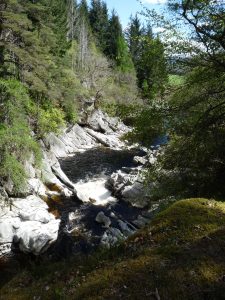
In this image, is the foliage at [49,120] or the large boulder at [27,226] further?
the foliage at [49,120]

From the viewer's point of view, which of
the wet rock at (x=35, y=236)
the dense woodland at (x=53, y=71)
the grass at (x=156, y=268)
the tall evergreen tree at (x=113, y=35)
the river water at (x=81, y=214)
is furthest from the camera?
the tall evergreen tree at (x=113, y=35)

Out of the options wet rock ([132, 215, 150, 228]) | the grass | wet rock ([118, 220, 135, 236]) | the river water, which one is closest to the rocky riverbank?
the river water

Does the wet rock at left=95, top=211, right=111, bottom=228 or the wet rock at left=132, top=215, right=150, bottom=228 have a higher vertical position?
the wet rock at left=132, top=215, right=150, bottom=228

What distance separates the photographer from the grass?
4.77 metres

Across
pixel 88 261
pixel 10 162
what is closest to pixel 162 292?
pixel 88 261

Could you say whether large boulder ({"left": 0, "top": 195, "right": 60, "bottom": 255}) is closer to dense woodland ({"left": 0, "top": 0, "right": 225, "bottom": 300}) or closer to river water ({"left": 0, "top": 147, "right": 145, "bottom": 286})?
river water ({"left": 0, "top": 147, "right": 145, "bottom": 286})

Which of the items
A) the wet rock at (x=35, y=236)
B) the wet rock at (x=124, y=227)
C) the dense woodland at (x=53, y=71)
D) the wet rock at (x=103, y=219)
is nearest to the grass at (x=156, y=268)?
the dense woodland at (x=53, y=71)

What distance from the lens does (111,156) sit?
106ft

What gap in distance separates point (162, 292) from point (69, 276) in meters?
2.05

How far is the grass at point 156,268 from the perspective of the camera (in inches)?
188

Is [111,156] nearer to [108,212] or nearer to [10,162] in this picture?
[108,212]

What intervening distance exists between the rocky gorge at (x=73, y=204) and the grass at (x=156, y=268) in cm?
209

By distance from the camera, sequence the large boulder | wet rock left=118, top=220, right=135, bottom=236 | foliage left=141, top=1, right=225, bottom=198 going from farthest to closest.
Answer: wet rock left=118, top=220, right=135, bottom=236 → the large boulder → foliage left=141, top=1, right=225, bottom=198

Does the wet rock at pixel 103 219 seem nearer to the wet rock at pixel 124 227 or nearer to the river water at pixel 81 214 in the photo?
the river water at pixel 81 214
